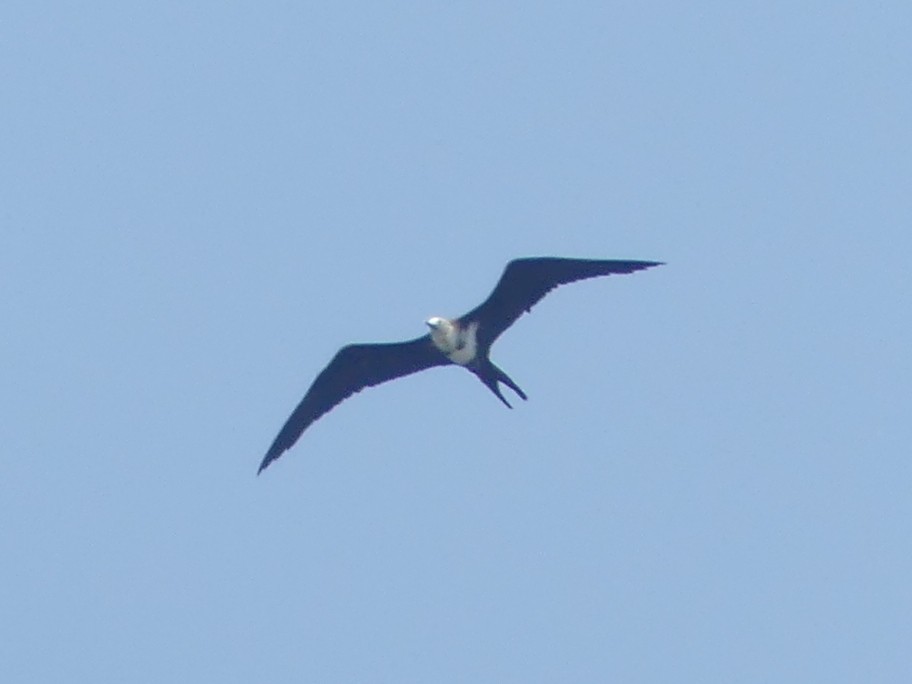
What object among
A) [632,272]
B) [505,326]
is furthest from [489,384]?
[632,272]

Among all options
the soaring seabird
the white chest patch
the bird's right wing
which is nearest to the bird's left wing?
the soaring seabird

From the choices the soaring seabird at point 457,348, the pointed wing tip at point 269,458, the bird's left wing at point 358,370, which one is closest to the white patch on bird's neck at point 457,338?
the soaring seabird at point 457,348

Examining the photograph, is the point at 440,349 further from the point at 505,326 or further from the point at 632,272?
the point at 632,272

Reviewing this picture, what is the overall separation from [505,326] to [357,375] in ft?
4.48

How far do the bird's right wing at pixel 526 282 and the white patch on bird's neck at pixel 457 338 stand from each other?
0.07 meters

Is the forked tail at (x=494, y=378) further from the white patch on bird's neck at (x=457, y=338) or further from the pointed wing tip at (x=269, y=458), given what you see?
the pointed wing tip at (x=269, y=458)

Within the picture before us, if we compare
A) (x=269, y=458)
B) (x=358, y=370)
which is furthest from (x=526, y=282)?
(x=269, y=458)

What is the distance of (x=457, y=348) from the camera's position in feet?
50.0

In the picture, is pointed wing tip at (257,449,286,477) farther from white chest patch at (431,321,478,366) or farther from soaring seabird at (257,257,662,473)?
white chest patch at (431,321,478,366)

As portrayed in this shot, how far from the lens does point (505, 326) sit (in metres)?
15.1

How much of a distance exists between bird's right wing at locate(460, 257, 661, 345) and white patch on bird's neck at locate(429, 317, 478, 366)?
0.07m

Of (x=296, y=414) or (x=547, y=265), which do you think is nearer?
(x=547, y=265)

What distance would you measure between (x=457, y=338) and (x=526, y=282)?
731 mm

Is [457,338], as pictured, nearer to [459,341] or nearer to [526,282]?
[459,341]
